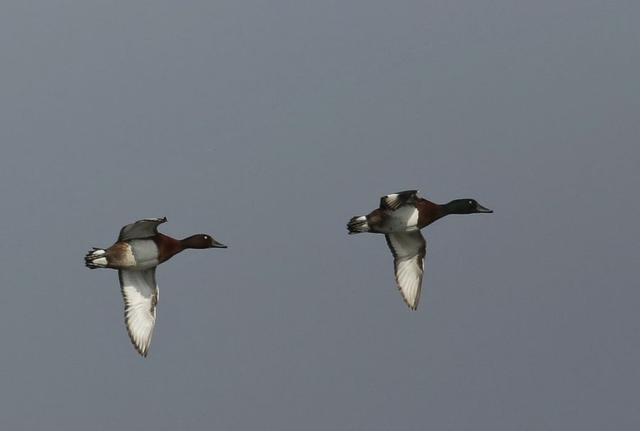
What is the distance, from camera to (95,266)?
4216 centimetres

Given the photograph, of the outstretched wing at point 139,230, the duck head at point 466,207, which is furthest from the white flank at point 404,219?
the outstretched wing at point 139,230

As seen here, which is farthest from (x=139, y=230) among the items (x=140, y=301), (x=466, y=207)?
(x=466, y=207)

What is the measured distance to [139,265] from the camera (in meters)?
42.6

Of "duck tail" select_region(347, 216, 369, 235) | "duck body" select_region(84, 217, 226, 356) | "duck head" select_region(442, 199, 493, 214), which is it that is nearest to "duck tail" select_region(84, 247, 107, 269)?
"duck body" select_region(84, 217, 226, 356)

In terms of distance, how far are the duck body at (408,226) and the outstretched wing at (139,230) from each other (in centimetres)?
561

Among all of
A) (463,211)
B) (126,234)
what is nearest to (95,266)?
(126,234)

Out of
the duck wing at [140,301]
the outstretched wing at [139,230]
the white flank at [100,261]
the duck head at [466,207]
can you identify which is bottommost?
the duck wing at [140,301]

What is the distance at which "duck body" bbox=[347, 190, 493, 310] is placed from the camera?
4406 centimetres

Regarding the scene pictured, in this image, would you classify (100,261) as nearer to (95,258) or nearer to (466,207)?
(95,258)

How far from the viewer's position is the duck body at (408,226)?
145ft

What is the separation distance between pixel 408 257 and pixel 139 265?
7835mm

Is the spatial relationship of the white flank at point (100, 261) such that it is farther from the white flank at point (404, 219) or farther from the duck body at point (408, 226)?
the white flank at point (404, 219)

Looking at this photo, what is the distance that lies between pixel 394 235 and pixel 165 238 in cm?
672

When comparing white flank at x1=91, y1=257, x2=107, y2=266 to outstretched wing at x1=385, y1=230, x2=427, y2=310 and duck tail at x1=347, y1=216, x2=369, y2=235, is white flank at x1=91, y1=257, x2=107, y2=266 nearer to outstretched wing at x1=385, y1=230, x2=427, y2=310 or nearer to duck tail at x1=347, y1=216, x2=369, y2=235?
duck tail at x1=347, y1=216, x2=369, y2=235
